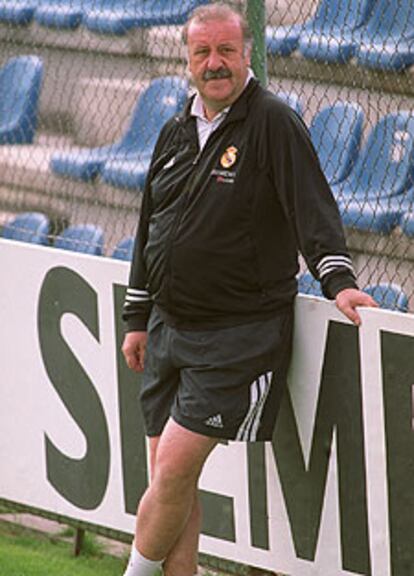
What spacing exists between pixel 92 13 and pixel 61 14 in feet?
0.43

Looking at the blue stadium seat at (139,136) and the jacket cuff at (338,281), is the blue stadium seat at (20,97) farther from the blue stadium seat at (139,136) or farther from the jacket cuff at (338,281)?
the jacket cuff at (338,281)

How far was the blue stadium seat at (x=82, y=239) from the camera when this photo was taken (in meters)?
5.71

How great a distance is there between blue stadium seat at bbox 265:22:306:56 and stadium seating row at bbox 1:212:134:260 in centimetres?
87

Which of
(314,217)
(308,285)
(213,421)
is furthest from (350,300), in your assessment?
(308,285)

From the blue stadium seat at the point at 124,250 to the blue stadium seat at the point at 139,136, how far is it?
17.1 inches

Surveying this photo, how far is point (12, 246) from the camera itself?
547 cm

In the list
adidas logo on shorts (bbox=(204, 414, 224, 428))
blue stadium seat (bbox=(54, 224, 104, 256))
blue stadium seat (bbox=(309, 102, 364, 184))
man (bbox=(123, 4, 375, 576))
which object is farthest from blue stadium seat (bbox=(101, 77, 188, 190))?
adidas logo on shorts (bbox=(204, 414, 224, 428))

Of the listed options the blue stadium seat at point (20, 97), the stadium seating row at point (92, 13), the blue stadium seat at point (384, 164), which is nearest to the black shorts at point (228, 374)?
the blue stadium seat at point (384, 164)

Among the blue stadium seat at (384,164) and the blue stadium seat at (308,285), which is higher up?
the blue stadium seat at (384,164)

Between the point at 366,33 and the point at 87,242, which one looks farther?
the point at 87,242

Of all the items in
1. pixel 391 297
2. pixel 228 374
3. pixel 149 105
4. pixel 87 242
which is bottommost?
pixel 228 374

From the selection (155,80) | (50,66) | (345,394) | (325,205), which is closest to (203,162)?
(325,205)

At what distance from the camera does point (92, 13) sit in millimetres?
6602

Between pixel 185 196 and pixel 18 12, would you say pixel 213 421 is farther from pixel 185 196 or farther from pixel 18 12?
pixel 18 12
